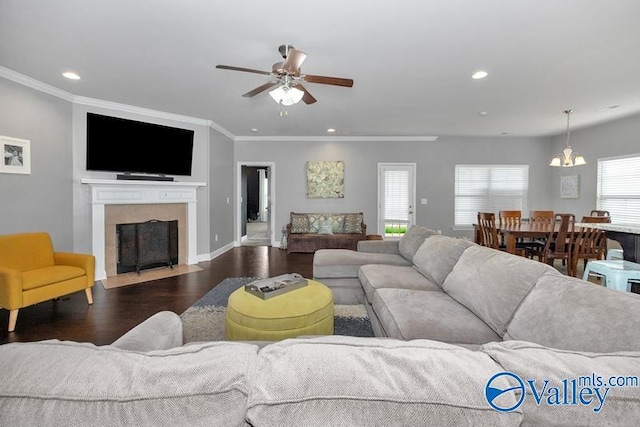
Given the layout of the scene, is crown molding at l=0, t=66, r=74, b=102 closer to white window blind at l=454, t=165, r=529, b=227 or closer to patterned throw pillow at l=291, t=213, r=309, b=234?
patterned throw pillow at l=291, t=213, r=309, b=234

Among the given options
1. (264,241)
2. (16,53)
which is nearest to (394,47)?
(16,53)

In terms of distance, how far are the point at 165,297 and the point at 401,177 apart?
5.54 meters

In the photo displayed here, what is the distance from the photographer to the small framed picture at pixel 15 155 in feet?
10.5

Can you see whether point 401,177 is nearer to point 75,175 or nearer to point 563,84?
point 563,84

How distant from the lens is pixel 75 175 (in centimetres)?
Answer: 406

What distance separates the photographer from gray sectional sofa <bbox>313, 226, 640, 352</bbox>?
44.0 inches

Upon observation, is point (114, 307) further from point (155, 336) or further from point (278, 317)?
point (155, 336)

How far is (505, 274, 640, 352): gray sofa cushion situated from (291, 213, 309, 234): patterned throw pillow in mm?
5268

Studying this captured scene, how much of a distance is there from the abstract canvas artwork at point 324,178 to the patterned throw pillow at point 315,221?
0.51 metres

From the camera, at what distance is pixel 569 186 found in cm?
632

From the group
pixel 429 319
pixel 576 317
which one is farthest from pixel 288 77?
pixel 576 317

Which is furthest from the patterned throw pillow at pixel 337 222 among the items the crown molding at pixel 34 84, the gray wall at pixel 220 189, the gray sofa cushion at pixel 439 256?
the crown molding at pixel 34 84

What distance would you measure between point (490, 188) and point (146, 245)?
24.1ft

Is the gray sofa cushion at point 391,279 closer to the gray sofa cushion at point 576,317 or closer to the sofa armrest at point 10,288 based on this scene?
the gray sofa cushion at point 576,317
